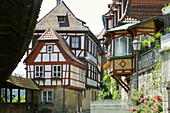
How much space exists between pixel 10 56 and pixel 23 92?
2964 cm

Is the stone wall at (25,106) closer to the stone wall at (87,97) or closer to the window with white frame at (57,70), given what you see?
the window with white frame at (57,70)

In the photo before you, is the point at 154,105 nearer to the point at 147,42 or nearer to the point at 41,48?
the point at 147,42

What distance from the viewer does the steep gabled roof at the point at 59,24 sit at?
4729 centimetres

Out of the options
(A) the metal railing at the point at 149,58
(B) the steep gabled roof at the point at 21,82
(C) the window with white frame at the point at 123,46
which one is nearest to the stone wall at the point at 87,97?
(B) the steep gabled roof at the point at 21,82

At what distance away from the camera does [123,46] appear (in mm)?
24281

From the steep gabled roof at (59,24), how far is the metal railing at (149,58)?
88.0 feet

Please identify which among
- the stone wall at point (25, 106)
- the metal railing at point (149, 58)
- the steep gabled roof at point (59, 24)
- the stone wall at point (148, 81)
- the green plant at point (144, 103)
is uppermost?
the steep gabled roof at point (59, 24)

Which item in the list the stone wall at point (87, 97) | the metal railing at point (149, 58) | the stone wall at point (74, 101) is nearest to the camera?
the metal railing at point (149, 58)

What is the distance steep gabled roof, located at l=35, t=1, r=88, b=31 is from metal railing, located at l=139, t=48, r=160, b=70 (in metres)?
26.8

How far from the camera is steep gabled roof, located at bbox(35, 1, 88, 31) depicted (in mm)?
47291

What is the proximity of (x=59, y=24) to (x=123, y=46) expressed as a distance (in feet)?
81.9

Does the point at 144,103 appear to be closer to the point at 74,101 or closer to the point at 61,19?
the point at 74,101

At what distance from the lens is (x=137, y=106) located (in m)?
17.4

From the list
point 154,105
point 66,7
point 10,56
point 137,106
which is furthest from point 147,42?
point 66,7
